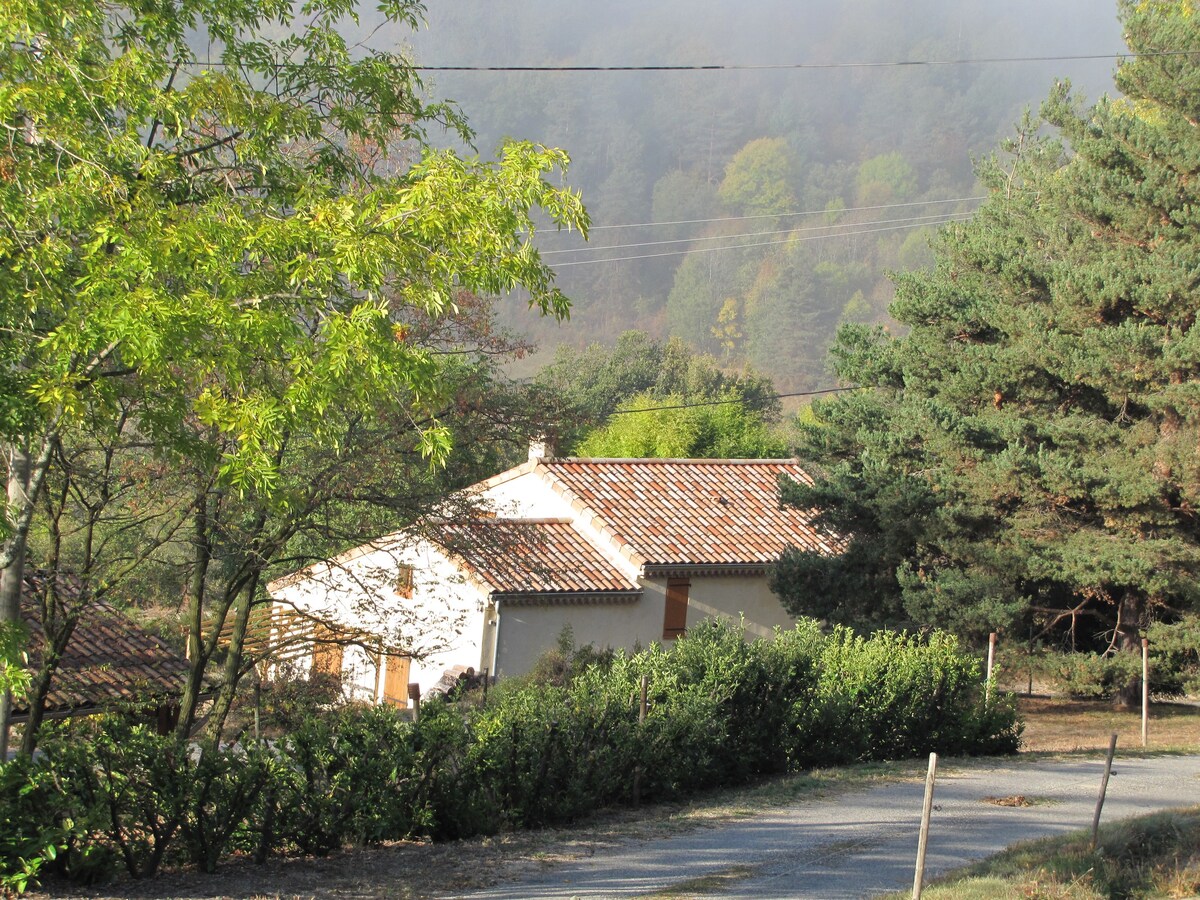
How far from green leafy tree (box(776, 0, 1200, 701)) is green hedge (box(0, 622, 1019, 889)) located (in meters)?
6.43

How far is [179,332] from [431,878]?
4.73 meters

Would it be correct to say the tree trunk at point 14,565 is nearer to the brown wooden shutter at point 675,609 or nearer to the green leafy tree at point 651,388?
the brown wooden shutter at point 675,609

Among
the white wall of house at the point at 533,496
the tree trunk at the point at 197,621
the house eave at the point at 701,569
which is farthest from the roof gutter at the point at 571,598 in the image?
the tree trunk at the point at 197,621

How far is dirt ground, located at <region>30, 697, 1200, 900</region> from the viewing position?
841cm

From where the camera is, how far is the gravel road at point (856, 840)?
913 centimetres

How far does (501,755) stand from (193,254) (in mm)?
5714

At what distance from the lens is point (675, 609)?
94.0 ft

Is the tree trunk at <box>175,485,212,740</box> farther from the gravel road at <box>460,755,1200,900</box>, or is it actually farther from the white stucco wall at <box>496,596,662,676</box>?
the white stucco wall at <box>496,596,662,676</box>

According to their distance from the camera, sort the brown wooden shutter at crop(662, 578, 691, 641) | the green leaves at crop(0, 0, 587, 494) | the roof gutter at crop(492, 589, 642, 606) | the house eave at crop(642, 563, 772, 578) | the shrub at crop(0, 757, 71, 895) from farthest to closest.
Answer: the brown wooden shutter at crop(662, 578, 691, 641) → the house eave at crop(642, 563, 772, 578) → the roof gutter at crop(492, 589, 642, 606) → the shrub at crop(0, 757, 71, 895) → the green leaves at crop(0, 0, 587, 494)

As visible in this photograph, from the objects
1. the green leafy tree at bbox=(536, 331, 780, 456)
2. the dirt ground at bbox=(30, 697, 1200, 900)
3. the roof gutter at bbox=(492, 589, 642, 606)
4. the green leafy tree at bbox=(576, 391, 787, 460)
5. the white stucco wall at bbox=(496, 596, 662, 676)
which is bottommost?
the dirt ground at bbox=(30, 697, 1200, 900)

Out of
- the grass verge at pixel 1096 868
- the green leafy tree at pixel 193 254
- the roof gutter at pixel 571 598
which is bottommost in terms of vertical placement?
the grass verge at pixel 1096 868

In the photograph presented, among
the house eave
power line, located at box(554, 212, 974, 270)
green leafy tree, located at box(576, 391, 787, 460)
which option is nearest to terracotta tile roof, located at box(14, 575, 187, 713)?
the house eave

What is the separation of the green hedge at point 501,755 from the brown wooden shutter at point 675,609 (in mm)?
12383

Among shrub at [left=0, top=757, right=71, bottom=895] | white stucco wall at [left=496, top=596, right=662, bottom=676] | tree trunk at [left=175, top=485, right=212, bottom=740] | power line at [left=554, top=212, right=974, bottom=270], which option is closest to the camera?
shrub at [left=0, top=757, right=71, bottom=895]
